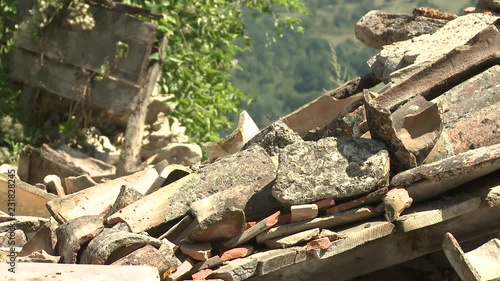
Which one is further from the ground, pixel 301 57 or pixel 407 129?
pixel 407 129

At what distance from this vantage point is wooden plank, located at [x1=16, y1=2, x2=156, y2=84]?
12.6 meters

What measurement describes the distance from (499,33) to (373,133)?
4.37 ft

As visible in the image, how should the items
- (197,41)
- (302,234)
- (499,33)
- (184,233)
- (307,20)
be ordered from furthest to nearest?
(307,20), (197,41), (499,33), (184,233), (302,234)

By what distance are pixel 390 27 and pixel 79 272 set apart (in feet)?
13.2

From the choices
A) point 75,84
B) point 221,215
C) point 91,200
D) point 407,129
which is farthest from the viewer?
point 75,84

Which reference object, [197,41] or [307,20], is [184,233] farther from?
[307,20]

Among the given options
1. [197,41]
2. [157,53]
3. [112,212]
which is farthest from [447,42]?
[197,41]

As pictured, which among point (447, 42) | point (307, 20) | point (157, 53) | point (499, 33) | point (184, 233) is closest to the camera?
point (184, 233)

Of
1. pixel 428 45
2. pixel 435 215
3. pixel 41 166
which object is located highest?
pixel 428 45

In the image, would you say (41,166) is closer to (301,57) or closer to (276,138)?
(276,138)

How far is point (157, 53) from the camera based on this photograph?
42.8 ft

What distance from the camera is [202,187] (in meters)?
5.61

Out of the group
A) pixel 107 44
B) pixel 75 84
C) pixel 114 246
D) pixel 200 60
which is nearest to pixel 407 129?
pixel 114 246

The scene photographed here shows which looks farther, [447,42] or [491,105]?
[447,42]
